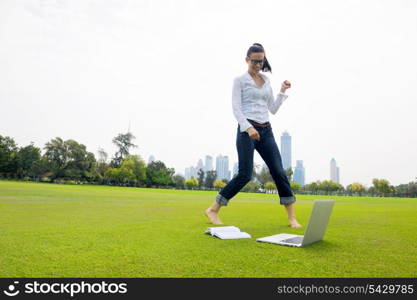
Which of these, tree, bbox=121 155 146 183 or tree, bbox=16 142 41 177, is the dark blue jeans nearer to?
tree, bbox=121 155 146 183

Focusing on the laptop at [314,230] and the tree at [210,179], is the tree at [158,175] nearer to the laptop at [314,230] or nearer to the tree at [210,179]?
the tree at [210,179]

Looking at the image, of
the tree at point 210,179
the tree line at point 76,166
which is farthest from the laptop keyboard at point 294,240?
the tree at point 210,179

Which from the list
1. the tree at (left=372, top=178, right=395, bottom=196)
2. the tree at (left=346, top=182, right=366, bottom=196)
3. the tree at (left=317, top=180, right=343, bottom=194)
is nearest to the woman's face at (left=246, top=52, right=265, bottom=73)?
the tree at (left=372, top=178, right=395, bottom=196)

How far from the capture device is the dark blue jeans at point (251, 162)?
15.5 feet

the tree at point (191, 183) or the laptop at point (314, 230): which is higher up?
the laptop at point (314, 230)

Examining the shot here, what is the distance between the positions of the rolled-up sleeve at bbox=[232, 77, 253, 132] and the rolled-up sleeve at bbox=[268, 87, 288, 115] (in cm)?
59

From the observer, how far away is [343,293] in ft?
5.61

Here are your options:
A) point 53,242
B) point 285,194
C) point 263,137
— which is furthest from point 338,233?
point 53,242

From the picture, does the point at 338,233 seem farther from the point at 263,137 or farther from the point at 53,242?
the point at 53,242

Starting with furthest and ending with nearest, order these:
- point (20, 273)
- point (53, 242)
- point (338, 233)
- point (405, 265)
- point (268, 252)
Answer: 1. point (338, 233)
2. point (53, 242)
3. point (268, 252)
4. point (405, 265)
5. point (20, 273)

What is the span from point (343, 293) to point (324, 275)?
27 centimetres

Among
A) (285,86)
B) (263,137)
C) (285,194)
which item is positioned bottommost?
(285,194)

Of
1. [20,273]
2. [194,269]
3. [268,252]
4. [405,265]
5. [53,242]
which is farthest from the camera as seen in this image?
[53,242]

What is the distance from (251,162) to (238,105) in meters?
0.90
